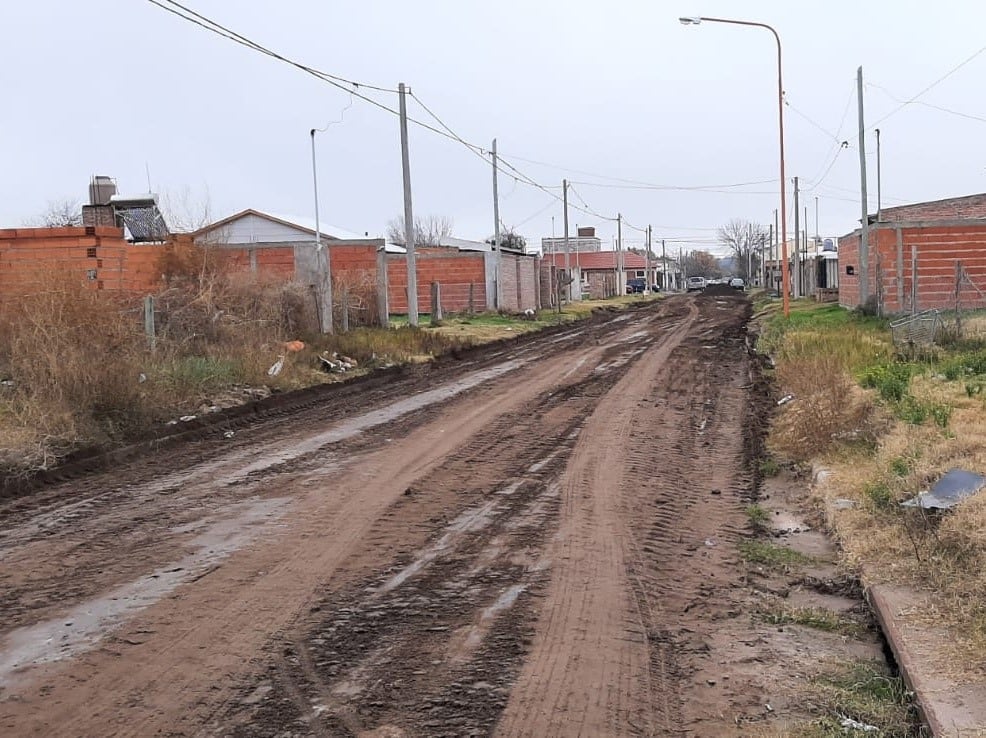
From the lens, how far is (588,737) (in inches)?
171

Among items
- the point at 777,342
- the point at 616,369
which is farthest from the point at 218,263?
the point at 777,342

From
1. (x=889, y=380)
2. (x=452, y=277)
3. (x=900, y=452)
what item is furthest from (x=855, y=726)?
(x=452, y=277)

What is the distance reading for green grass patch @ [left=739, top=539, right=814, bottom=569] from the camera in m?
7.09

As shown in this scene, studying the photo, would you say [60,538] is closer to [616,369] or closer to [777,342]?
[616,369]

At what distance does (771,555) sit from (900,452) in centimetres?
240

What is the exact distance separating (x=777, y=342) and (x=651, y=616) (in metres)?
19.4

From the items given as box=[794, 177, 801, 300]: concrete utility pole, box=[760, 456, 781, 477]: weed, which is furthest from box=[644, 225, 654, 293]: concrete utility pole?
box=[760, 456, 781, 477]: weed

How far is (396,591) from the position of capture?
6.31 m

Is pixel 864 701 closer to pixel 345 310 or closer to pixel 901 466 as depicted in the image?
pixel 901 466

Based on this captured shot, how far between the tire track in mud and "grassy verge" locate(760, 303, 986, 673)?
220cm

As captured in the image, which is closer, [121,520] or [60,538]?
[60,538]

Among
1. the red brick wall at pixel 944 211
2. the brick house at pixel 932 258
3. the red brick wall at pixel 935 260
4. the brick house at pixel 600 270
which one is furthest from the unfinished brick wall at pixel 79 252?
the brick house at pixel 600 270

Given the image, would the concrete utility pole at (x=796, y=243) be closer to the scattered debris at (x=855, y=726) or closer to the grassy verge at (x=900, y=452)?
the grassy verge at (x=900, y=452)

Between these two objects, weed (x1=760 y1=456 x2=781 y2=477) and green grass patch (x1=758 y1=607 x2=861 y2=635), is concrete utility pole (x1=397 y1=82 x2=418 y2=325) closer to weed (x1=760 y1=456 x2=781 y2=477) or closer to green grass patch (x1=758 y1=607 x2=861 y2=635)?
weed (x1=760 y1=456 x2=781 y2=477)
